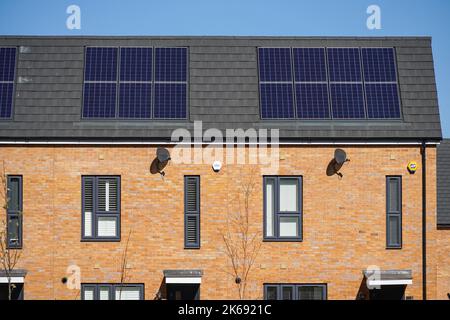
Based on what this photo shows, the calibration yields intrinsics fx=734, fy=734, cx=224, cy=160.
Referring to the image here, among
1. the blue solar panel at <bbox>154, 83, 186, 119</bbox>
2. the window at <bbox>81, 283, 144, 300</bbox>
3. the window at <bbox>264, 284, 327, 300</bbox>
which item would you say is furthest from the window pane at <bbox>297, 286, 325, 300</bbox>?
the blue solar panel at <bbox>154, 83, 186, 119</bbox>

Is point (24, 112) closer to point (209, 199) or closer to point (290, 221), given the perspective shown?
point (209, 199)

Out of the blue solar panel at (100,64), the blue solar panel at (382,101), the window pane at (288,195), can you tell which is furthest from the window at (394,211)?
the blue solar panel at (100,64)

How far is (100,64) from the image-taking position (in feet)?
68.3

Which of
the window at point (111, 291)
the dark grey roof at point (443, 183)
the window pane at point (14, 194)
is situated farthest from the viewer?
the dark grey roof at point (443, 183)

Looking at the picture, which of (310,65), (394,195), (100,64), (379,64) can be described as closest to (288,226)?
(394,195)

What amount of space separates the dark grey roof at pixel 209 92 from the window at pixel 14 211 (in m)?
1.23

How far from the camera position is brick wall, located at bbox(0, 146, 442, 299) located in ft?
63.3

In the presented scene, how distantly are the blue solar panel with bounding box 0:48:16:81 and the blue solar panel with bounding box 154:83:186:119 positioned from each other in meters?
4.14

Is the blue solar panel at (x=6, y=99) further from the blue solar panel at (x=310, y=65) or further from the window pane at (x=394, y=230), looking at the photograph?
the window pane at (x=394, y=230)

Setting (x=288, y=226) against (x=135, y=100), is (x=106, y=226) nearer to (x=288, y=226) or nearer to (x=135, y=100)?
(x=135, y=100)

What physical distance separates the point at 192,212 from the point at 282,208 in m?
2.41

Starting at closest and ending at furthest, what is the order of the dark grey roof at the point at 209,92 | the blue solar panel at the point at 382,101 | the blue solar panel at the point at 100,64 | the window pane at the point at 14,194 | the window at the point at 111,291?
the window at the point at 111,291
the window pane at the point at 14,194
the dark grey roof at the point at 209,92
the blue solar panel at the point at 382,101
the blue solar panel at the point at 100,64

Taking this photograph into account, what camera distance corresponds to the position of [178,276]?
18953 mm

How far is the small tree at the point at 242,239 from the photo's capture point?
19.3m
